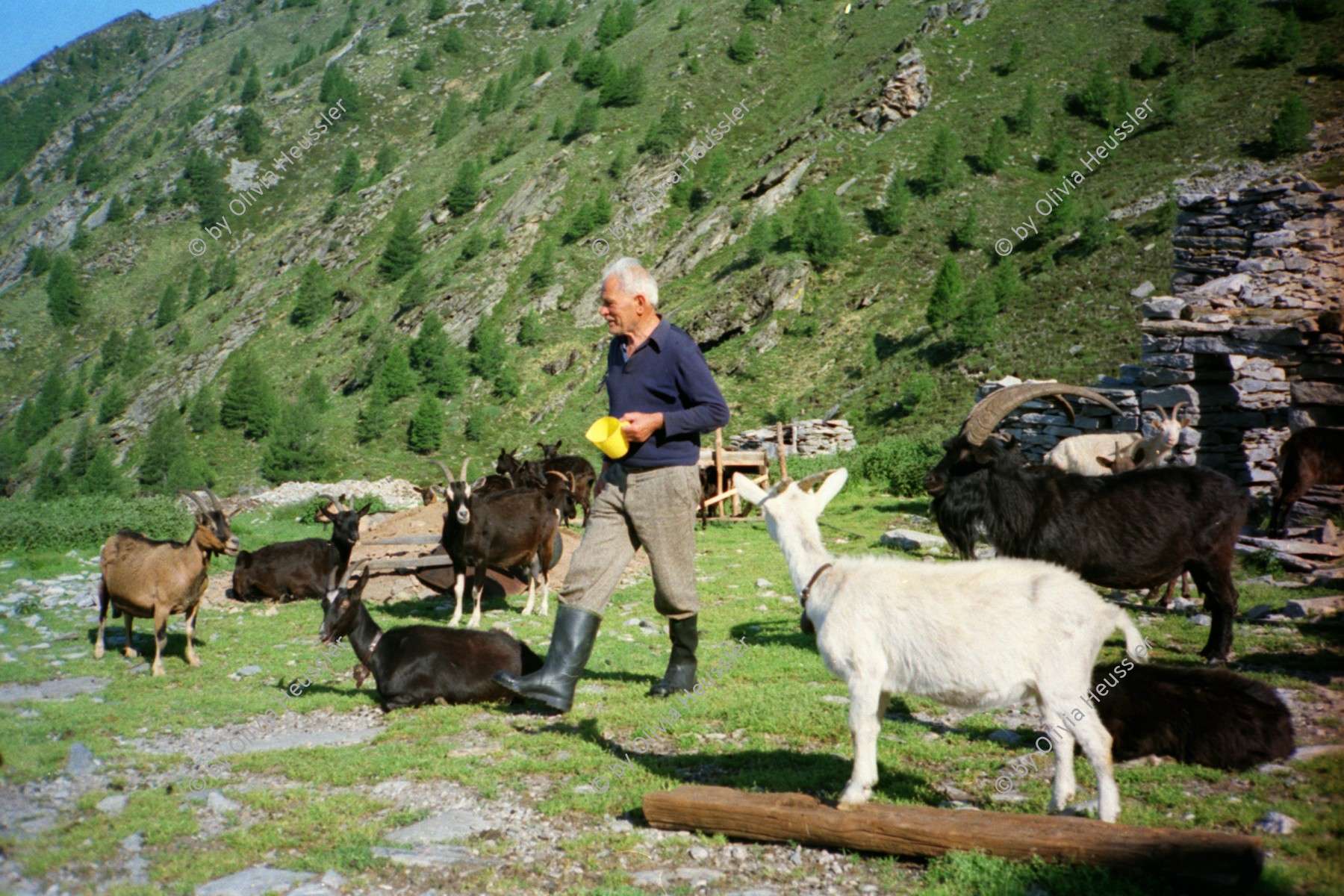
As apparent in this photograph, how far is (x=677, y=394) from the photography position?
5297 mm

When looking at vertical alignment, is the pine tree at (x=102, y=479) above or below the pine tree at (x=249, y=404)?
below

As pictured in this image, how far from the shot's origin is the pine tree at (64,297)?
101938mm

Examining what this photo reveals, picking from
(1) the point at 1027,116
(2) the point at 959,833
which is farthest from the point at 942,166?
(2) the point at 959,833

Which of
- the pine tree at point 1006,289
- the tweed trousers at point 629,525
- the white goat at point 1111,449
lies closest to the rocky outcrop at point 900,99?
the pine tree at point 1006,289

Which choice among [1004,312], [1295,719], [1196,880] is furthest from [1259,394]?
[1004,312]

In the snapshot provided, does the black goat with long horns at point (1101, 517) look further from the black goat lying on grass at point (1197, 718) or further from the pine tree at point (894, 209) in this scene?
the pine tree at point (894, 209)

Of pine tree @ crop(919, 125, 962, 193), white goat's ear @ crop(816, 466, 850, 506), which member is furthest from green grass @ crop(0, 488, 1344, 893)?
pine tree @ crop(919, 125, 962, 193)

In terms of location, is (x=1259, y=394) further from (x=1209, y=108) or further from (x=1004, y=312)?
(x=1209, y=108)

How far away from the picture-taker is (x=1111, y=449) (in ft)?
41.0

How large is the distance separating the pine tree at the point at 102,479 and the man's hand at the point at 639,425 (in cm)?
6491

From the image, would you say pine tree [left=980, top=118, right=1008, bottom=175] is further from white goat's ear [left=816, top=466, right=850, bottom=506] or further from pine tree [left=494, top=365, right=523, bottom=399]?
white goat's ear [left=816, top=466, right=850, bottom=506]

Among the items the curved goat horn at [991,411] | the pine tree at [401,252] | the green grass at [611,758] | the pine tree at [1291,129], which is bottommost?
the green grass at [611,758]

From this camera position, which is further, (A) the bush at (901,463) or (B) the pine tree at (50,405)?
(B) the pine tree at (50,405)

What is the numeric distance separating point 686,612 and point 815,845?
2.34 meters
